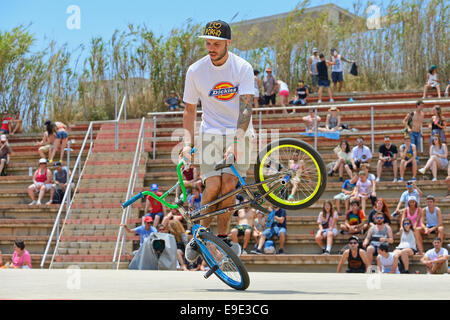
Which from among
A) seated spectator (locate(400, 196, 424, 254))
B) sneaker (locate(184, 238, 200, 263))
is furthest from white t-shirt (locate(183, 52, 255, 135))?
seated spectator (locate(400, 196, 424, 254))

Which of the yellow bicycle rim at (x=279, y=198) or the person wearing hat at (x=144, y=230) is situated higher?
the yellow bicycle rim at (x=279, y=198)

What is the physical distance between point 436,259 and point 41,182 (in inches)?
410

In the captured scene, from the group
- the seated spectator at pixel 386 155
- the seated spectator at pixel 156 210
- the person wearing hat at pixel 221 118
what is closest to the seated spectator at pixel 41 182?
the seated spectator at pixel 156 210

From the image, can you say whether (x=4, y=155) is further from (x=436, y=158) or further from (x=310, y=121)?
(x=436, y=158)

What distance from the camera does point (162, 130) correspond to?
20312 mm

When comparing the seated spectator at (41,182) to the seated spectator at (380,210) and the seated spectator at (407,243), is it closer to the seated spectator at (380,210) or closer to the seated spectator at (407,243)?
the seated spectator at (380,210)

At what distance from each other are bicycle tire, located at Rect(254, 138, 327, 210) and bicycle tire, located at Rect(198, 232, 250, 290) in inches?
26.7

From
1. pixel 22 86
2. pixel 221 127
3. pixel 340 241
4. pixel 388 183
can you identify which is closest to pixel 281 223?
pixel 340 241

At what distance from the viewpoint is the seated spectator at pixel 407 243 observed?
1341 centimetres

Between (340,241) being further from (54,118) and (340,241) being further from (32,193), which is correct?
(54,118)

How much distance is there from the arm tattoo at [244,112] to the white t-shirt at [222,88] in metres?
0.06

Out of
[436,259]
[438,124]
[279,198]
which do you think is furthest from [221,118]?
[438,124]

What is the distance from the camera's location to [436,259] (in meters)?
13.1

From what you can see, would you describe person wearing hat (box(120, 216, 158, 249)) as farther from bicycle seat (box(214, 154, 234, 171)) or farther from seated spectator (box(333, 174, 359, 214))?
bicycle seat (box(214, 154, 234, 171))
